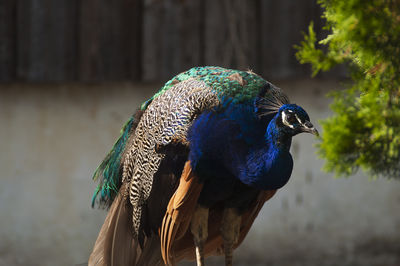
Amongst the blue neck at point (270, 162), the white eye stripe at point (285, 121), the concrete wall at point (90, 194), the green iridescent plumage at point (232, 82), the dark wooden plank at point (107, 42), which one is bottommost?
the concrete wall at point (90, 194)

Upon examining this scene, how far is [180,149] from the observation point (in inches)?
113

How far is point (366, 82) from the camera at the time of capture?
8.65 ft

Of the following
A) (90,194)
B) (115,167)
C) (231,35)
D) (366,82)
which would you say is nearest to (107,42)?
(231,35)

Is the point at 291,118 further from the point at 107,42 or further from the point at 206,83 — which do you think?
the point at 107,42

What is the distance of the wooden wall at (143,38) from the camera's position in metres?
5.07

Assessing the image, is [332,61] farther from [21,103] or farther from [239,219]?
[21,103]

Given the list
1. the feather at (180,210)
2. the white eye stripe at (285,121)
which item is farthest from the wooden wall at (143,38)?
the white eye stripe at (285,121)

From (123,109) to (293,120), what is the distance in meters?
2.85

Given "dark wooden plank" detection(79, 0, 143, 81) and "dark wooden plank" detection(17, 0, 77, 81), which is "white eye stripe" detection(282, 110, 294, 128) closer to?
"dark wooden plank" detection(79, 0, 143, 81)

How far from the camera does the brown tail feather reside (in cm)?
321

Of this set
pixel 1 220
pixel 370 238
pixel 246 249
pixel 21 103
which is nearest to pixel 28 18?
pixel 21 103

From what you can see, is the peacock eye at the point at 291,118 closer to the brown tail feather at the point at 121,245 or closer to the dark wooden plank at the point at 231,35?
the brown tail feather at the point at 121,245

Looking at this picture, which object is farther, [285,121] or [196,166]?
[196,166]

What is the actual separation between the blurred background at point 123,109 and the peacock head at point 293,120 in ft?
7.99
